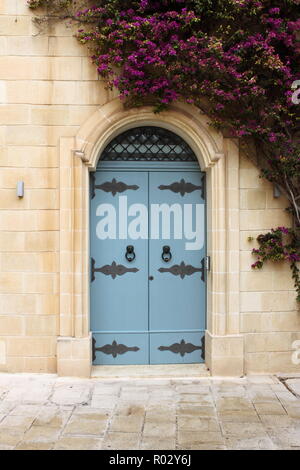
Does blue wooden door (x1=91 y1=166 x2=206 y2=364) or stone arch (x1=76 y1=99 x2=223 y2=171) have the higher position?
stone arch (x1=76 y1=99 x2=223 y2=171)

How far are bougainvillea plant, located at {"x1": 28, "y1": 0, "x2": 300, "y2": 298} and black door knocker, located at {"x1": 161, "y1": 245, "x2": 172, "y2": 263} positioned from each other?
133 centimetres

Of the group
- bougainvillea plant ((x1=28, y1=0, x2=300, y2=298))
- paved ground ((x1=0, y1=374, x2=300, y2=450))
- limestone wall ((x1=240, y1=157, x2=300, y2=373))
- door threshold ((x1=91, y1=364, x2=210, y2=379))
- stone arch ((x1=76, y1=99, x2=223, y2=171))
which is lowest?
paved ground ((x1=0, y1=374, x2=300, y2=450))

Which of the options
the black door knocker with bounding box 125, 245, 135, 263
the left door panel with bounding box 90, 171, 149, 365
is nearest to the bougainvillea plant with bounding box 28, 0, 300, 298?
the left door panel with bounding box 90, 171, 149, 365

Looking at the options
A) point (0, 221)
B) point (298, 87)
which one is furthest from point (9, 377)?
point (298, 87)

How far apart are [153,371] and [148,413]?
0.98 meters

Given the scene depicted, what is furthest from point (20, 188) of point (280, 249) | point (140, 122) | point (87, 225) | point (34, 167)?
point (280, 249)

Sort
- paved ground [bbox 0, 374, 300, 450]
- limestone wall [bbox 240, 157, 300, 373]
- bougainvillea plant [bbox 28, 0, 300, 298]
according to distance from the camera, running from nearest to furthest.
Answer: paved ground [bbox 0, 374, 300, 450] < bougainvillea plant [bbox 28, 0, 300, 298] < limestone wall [bbox 240, 157, 300, 373]

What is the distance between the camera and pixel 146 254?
15.4 feet

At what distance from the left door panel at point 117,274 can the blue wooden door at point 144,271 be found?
0.01 meters

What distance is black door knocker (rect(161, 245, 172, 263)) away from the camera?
15.3 feet

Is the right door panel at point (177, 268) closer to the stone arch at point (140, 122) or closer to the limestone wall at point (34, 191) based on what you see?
the stone arch at point (140, 122)

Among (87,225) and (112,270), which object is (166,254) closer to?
(112,270)

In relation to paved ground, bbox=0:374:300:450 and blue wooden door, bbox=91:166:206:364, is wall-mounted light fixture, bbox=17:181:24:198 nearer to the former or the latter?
blue wooden door, bbox=91:166:206:364

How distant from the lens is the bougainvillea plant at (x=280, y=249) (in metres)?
4.43
